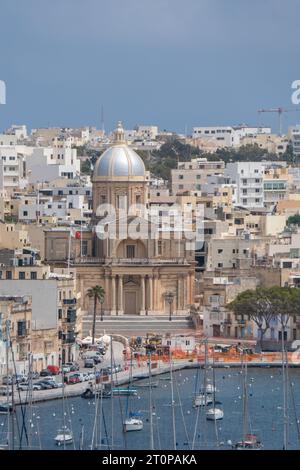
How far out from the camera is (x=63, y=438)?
44.9 meters

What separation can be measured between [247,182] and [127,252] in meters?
24.2

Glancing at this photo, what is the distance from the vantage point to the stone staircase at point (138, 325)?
239 ft

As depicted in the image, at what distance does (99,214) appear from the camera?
7994 centimetres

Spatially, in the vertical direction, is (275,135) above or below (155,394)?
above

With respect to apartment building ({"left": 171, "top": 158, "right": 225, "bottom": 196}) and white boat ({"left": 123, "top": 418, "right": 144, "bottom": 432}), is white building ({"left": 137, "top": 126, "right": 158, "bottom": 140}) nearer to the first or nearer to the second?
apartment building ({"left": 171, "top": 158, "right": 225, "bottom": 196})

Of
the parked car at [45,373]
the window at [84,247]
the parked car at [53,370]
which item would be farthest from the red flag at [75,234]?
the parked car at [45,373]

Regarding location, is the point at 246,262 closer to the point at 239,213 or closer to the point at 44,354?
the point at 239,213

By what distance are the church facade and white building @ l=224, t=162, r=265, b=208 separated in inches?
790

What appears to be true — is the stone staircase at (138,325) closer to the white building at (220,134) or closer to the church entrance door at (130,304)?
the church entrance door at (130,304)

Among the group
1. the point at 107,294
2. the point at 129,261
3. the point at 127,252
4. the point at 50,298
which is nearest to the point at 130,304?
the point at 107,294

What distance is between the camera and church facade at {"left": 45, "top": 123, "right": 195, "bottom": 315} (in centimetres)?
7712
